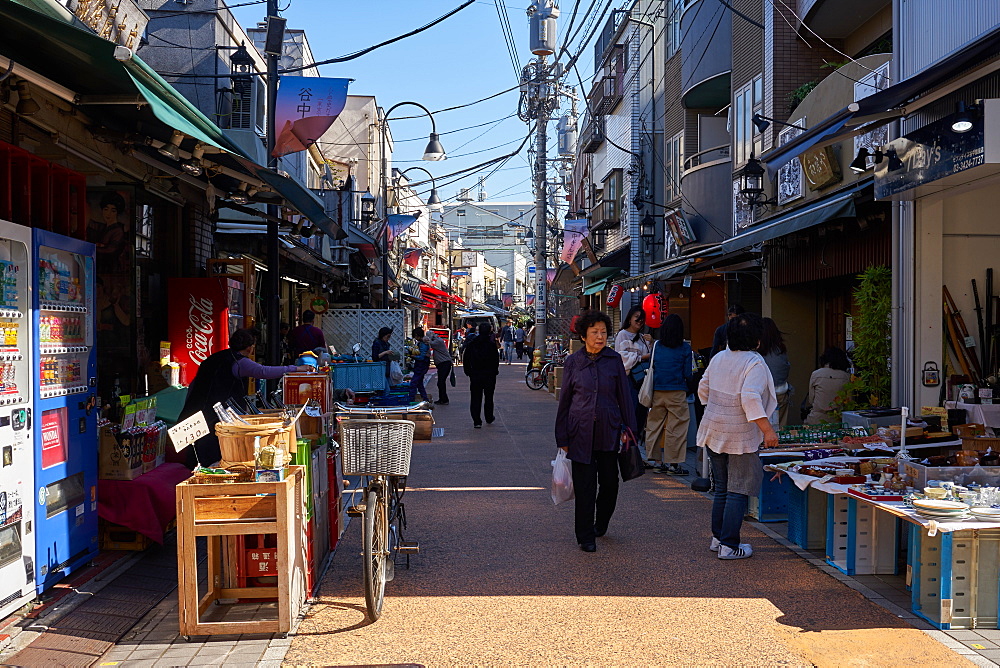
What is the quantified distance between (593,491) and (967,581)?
2.82 meters

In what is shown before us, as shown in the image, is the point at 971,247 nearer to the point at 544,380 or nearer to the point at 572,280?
the point at 544,380

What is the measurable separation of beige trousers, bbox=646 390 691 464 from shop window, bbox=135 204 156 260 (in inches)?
247

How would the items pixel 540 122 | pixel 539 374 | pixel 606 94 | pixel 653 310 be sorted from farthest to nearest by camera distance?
pixel 606 94 → pixel 540 122 → pixel 539 374 → pixel 653 310

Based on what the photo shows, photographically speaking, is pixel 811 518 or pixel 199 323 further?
pixel 199 323

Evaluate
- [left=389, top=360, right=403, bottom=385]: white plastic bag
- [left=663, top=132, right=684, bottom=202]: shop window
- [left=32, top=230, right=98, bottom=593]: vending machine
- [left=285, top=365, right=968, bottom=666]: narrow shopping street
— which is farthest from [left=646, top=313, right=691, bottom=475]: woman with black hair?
[left=663, top=132, right=684, bottom=202]: shop window

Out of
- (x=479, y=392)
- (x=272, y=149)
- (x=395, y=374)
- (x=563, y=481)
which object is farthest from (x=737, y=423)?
(x=395, y=374)

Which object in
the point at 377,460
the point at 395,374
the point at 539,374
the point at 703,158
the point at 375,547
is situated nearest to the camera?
the point at 375,547

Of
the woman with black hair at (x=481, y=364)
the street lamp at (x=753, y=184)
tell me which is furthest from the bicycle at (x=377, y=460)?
the street lamp at (x=753, y=184)

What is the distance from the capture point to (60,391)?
6.02m

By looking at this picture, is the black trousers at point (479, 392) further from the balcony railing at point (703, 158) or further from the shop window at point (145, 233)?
the balcony railing at point (703, 158)

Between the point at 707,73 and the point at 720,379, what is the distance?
14.1 metres

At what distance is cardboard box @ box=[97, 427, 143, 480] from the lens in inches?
261

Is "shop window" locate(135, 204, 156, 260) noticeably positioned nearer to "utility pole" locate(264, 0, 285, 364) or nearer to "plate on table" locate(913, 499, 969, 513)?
"utility pole" locate(264, 0, 285, 364)

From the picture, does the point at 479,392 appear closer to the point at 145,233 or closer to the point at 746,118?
the point at 145,233
